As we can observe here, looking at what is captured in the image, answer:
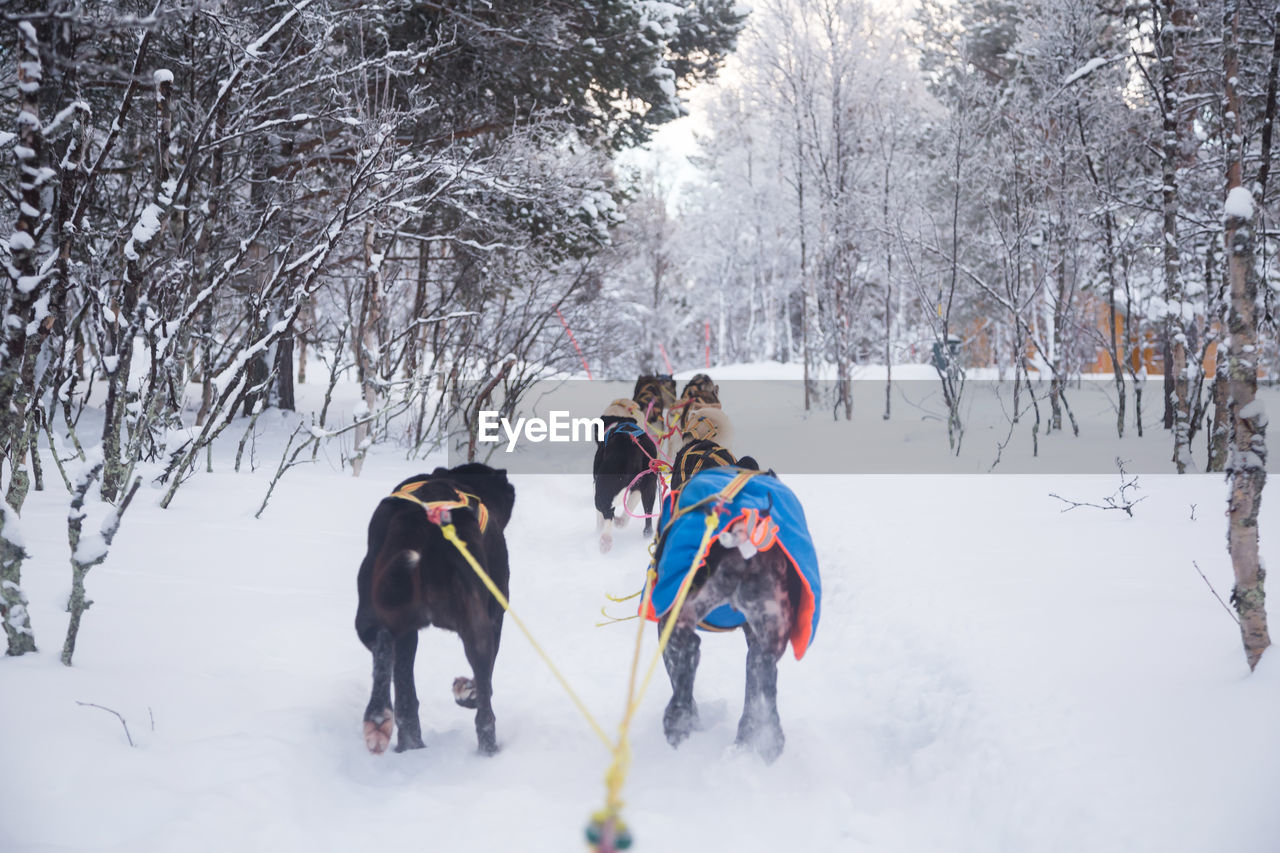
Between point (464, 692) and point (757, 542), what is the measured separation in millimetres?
1432

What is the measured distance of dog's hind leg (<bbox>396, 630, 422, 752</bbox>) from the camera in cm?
301

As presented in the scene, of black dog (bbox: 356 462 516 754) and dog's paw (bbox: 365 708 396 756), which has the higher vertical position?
black dog (bbox: 356 462 516 754)

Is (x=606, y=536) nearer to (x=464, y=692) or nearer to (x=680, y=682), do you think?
(x=464, y=692)

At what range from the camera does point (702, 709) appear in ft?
11.7

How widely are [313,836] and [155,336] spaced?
10.4 feet

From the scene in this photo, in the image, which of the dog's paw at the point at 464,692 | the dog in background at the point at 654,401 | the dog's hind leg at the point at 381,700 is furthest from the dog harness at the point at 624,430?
the dog's hind leg at the point at 381,700

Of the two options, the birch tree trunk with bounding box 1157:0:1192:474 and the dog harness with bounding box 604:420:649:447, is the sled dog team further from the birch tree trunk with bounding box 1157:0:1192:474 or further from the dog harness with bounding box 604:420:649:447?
the birch tree trunk with bounding box 1157:0:1192:474

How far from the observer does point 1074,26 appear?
36.1 ft

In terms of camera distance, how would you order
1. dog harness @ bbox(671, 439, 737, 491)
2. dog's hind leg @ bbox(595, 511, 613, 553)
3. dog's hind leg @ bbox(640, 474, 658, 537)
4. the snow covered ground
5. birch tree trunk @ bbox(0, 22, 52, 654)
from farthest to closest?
dog's hind leg @ bbox(640, 474, 658, 537) < dog's hind leg @ bbox(595, 511, 613, 553) < dog harness @ bbox(671, 439, 737, 491) < birch tree trunk @ bbox(0, 22, 52, 654) < the snow covered ground

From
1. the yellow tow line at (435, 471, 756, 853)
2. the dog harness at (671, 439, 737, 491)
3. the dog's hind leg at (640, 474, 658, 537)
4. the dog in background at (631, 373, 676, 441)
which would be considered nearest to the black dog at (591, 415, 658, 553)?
the dog's hind leg at (640, 474, 658, 537)

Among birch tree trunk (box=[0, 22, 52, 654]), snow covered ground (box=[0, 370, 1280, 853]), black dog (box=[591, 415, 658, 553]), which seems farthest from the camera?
black dog (box=[591, 415, 658, 553])

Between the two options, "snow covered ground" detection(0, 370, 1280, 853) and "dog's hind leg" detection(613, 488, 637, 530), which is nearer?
"snow covered ground" detection(0, 370, 1280, 853)

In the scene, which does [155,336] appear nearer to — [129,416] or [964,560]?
[129,416]

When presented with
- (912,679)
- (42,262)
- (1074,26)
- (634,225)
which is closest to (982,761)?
(912,679)
